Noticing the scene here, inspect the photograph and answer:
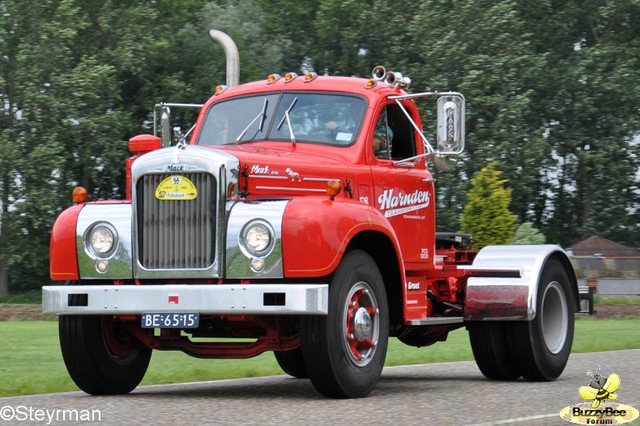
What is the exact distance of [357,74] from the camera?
5438 cm

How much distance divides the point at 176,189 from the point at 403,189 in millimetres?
2627

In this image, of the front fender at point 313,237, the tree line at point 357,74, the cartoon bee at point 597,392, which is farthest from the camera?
the tree line at point 357,74

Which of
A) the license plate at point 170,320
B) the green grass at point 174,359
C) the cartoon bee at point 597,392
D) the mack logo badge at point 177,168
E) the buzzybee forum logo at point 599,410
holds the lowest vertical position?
the green grass at point 174,359

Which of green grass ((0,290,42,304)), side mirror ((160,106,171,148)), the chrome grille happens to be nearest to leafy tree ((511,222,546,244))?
green grass ((0,290,42,304))

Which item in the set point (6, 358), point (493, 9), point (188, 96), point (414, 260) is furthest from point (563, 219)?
point (414, 260)

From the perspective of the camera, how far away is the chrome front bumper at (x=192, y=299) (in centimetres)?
963

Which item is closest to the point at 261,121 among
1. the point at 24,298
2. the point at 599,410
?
the point at 599,410

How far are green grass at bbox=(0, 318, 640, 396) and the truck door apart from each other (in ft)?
9.02

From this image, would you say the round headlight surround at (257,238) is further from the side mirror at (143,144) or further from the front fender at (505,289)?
the front fender at (505,289)

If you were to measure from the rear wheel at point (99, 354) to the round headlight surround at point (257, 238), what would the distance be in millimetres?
1606

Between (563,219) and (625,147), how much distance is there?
449 centimetres

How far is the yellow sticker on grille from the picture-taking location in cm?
1014

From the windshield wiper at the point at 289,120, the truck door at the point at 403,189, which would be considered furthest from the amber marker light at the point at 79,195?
the truck door at the point at 403,189

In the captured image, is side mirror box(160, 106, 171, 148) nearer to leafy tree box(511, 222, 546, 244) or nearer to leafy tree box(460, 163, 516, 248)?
leafy tree box(460, 163, 516, 248)
